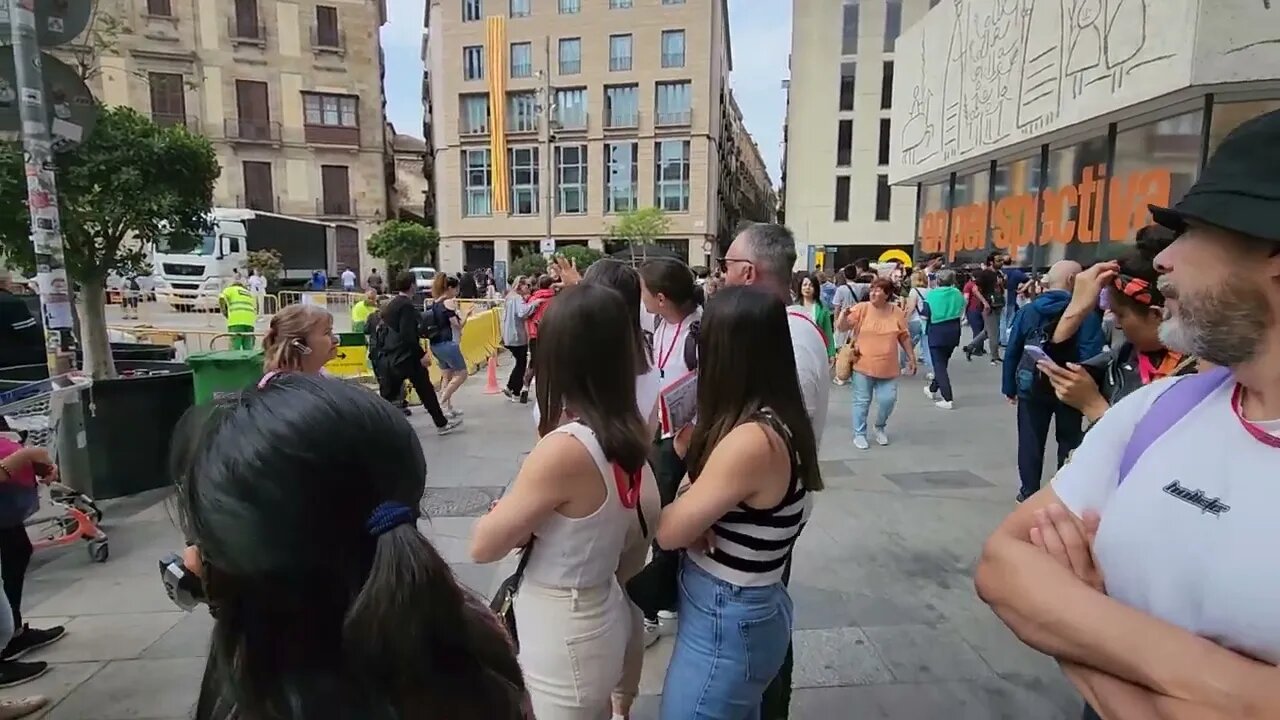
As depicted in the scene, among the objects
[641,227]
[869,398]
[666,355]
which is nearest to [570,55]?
[641,227]

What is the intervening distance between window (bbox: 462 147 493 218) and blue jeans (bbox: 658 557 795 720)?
41.7m

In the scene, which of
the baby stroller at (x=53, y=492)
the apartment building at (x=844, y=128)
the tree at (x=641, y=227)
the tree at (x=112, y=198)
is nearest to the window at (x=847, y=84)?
the apartment building at (x=844, y=128)

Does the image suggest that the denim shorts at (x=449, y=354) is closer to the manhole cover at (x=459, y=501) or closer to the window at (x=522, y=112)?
the manhole cover at (x=459, y=501)

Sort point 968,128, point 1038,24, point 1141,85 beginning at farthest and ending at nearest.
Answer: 1. point 968,128
2. point 1038,24
3. point 1141,85

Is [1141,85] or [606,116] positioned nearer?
[1141,85]

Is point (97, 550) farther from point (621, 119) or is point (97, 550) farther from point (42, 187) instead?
point (621, 119)

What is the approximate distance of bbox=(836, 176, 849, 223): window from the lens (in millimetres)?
38125

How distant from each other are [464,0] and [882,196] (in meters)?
26.7

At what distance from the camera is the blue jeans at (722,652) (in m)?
1.96

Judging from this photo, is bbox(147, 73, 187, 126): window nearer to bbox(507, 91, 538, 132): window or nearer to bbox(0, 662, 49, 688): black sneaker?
bbox(507, 91, 538, 132): window

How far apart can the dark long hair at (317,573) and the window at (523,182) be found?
41.4 meters

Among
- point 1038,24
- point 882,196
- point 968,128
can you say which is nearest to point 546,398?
point 1038,24

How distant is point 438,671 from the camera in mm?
986

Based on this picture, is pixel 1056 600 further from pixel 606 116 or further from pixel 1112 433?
pixel 606 116
